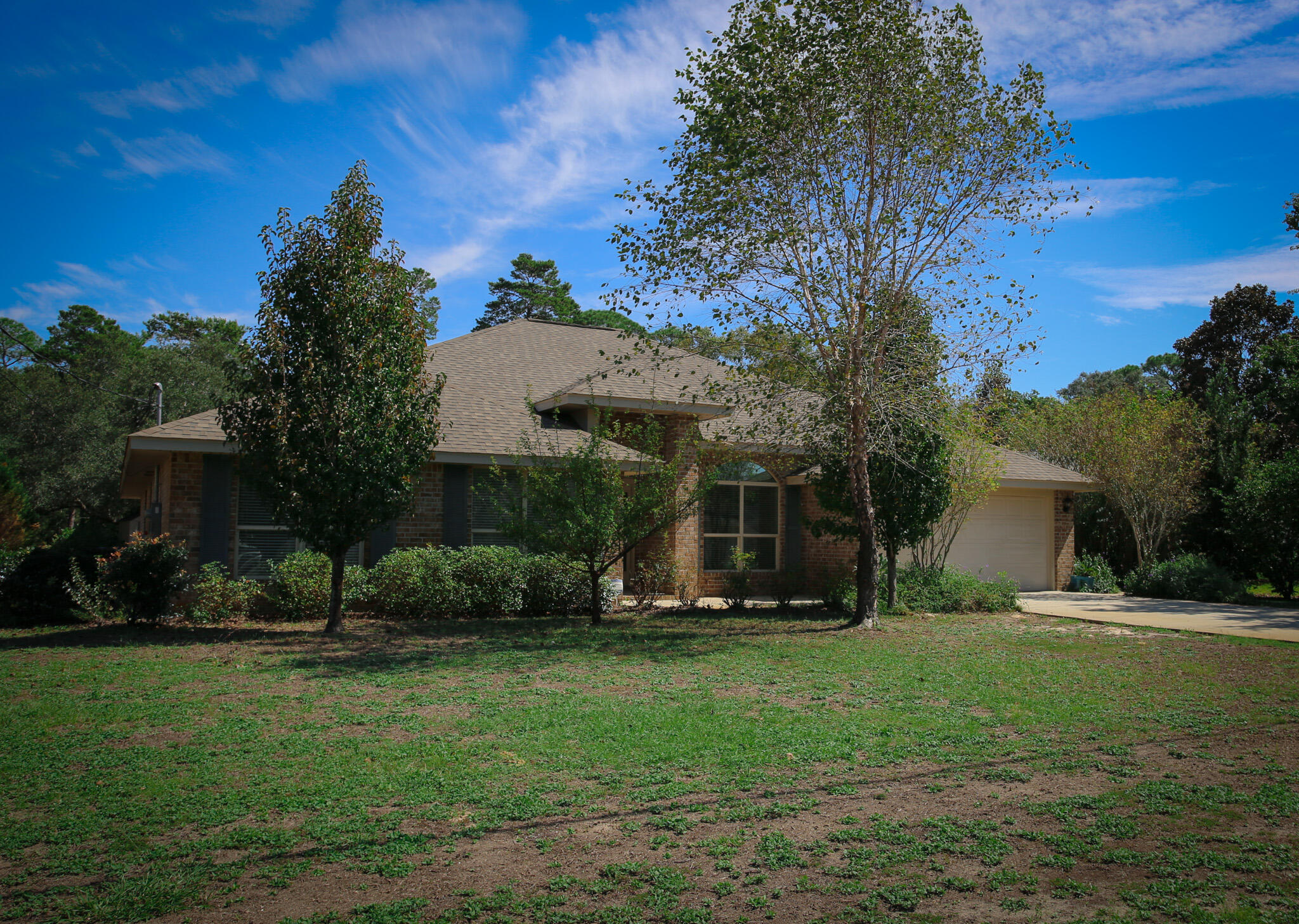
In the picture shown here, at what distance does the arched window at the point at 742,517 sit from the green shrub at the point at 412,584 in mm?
6204

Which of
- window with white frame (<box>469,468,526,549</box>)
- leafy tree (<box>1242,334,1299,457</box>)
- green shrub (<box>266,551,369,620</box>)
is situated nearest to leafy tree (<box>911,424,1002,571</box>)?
leafy tree (<box>1242,334,1299,457</box>)

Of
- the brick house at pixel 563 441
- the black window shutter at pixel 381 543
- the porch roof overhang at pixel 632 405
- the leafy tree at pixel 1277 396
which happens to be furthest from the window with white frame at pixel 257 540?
the leafy tree at pixel 1277 396

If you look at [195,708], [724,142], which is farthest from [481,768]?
[724,142]

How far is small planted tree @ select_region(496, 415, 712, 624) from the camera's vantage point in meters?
12.0

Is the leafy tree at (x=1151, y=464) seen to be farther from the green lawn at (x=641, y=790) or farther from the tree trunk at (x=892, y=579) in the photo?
the green lawn at (x=641, y=790)

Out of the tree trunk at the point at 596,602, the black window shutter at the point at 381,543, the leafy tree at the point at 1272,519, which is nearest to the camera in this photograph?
the tree trunk at the point at 596,602

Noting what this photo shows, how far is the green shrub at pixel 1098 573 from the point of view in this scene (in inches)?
791

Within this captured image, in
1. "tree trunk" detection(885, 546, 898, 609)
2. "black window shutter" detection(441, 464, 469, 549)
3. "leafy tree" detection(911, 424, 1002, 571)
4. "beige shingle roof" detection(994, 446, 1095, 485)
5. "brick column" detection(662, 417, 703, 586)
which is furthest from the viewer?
"beige shingle roof" detection(994, 446, 1095, 485)

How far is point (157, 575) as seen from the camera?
38.4 ft

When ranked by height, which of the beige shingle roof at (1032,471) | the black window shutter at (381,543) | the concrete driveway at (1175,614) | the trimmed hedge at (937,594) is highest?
the beige shingle roof at (1032,471)

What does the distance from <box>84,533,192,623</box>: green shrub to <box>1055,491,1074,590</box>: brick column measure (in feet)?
62.0

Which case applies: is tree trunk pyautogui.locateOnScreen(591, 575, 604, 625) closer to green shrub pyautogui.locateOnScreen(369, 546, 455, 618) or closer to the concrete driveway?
green shrub pyautogui.locateOnScreen(369, 546, 455, 618)

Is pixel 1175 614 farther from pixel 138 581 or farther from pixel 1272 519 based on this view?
pixel 138 581

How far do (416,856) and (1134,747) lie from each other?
16.7ft
